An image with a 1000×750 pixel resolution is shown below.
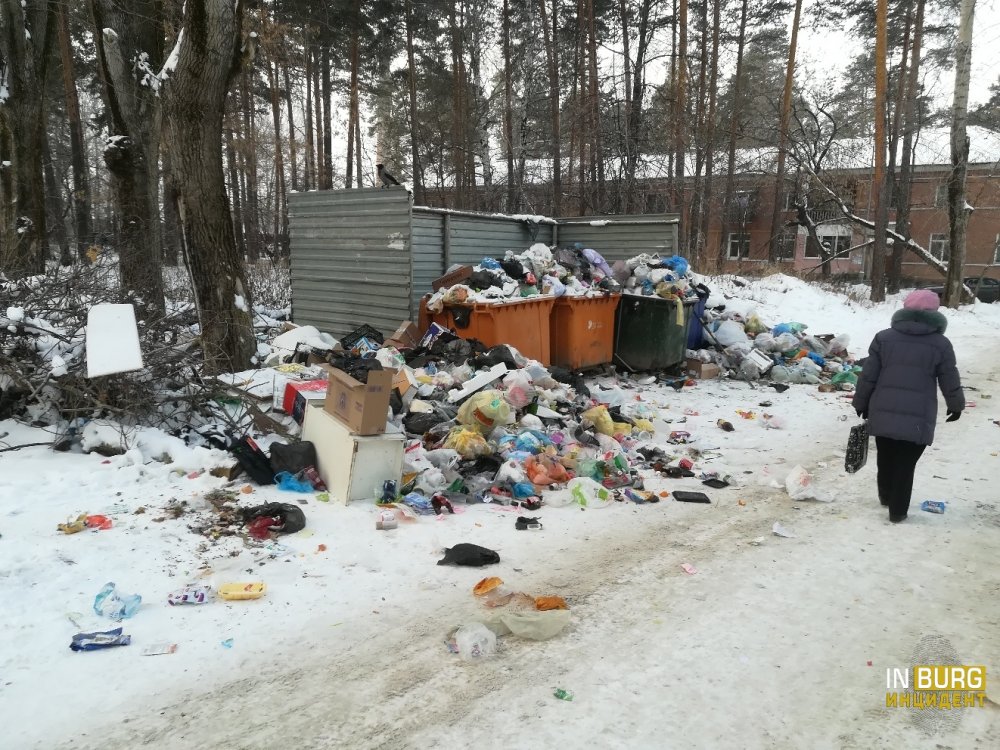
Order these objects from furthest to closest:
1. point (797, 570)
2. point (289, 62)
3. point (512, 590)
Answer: point (289, 62)
point (797, 570)
point (512, 590)

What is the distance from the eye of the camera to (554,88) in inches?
728

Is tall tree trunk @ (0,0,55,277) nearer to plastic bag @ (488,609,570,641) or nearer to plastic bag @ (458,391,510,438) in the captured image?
plastic bag @ (458,391,510,438)

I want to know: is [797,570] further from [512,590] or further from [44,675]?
[44,675]

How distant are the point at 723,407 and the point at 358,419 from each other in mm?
4917

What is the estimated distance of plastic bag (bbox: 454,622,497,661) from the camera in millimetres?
2896

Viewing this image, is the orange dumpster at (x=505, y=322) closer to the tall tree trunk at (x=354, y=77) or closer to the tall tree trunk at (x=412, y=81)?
the tall tree trunk at (x=412, y=81)

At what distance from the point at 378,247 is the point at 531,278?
6.38ft

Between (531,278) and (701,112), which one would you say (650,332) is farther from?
(701,112)

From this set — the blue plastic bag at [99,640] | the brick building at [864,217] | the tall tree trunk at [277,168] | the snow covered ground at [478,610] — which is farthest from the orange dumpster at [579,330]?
the brick building at [864,217]

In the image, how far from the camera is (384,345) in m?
7.74

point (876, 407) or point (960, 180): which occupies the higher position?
point (960, 180)

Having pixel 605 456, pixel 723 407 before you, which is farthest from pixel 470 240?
pixel 605 456

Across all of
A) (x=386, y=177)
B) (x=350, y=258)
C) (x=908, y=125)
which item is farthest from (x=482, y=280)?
(x=908, y=125)

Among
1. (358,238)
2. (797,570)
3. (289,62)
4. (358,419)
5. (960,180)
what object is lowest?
(797,570)
